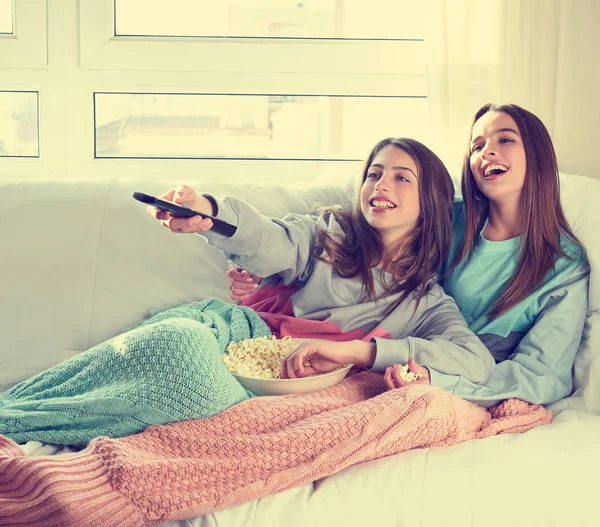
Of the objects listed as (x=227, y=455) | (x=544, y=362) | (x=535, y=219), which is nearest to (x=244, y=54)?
(x=535, y=219)

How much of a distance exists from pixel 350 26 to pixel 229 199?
41.3 inches

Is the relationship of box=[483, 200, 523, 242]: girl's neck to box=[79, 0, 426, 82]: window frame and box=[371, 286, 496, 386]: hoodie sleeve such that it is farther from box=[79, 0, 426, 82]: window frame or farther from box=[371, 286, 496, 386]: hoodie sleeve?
box=[79, 0, 426, 82]: window frame

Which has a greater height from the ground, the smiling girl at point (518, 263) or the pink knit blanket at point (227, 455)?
the smiling girl at point (518, 263)

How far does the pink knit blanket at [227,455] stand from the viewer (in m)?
1.10

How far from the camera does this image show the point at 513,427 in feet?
4.76

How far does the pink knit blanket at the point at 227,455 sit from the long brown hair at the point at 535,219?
318 millimetres

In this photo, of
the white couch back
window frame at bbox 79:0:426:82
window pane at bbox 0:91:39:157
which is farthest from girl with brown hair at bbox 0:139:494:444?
window pane at bbox 0:91:39:157

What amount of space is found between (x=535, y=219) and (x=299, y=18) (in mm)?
1092

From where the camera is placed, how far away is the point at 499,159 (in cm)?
171

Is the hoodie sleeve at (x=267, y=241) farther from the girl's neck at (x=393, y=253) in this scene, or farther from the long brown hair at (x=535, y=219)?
the long brown hair at (x=535, y=219)

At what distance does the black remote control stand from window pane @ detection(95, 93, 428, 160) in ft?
3.12

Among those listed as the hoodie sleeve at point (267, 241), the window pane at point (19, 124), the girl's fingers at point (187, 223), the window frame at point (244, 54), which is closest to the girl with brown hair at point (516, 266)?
the hoodie sleeve at point (267, 241)

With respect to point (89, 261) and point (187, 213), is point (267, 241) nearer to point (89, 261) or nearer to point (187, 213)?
point (187, 213)

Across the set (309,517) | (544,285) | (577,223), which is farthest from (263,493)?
(577,223)
